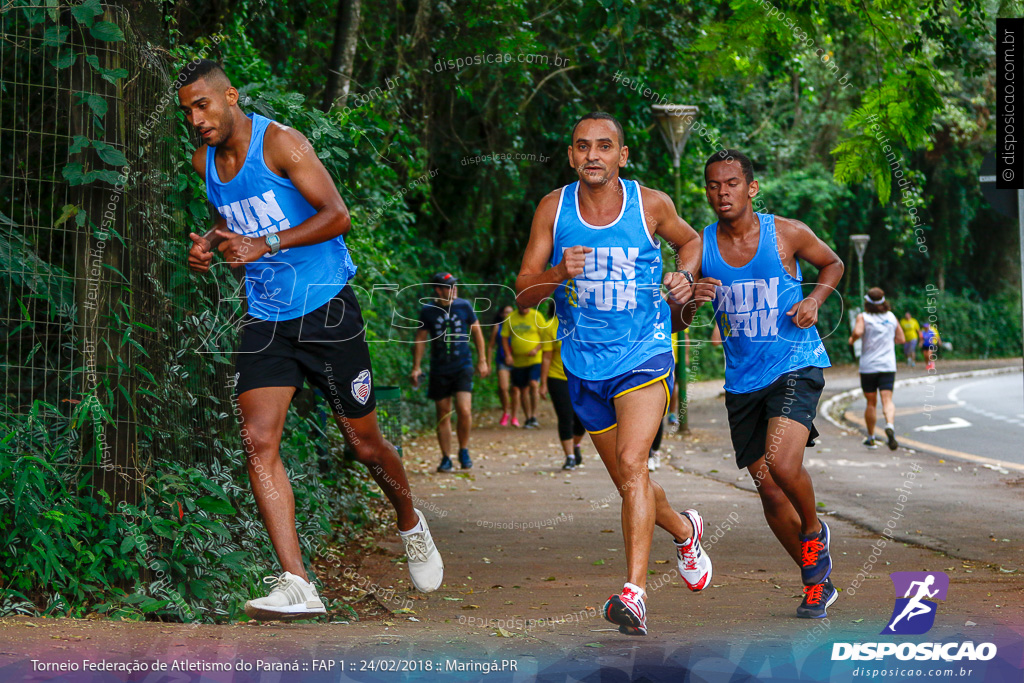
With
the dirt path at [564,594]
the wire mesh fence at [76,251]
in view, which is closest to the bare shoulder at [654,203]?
the dirt path at [564,594]

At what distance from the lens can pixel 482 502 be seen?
9.66 m

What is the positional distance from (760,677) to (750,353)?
2032 mm

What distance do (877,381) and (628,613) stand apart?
Answer: 10.0 metres

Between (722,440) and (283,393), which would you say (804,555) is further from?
(722,440)

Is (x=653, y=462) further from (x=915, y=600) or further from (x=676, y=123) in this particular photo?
(x=915, y=600)

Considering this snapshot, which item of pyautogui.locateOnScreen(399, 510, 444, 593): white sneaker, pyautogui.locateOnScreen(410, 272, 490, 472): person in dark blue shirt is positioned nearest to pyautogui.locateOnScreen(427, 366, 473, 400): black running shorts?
pyautogui.locateOnScreen(410, 272, 490, 472): person in dark blue shirt

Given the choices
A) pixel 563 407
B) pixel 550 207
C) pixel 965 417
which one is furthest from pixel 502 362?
pixel 550 207

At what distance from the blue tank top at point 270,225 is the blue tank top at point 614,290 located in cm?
105

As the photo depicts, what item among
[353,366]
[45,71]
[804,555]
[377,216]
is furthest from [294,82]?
[804,555]

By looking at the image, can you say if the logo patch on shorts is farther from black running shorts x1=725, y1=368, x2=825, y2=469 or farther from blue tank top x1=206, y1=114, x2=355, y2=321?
black running shorts x1=725, y1=368, x2=825, y2=469

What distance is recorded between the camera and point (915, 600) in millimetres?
4820

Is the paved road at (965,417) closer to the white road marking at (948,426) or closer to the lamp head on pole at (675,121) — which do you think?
the white road marking at (948,426)

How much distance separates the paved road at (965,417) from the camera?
14211 mm

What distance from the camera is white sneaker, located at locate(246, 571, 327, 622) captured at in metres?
4.09
